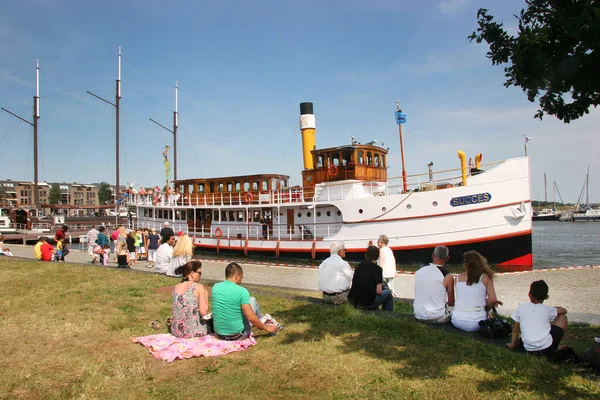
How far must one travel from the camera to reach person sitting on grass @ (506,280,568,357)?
16.1ft

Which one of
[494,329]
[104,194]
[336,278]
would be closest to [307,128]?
[336,278]

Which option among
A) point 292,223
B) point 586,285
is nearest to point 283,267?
point 292,223

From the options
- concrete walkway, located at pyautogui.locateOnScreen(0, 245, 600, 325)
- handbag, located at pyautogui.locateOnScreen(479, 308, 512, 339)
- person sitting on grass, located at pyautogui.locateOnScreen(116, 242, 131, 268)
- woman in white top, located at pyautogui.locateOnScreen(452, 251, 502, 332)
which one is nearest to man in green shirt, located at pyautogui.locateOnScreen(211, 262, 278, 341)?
woman in white top, located at pyautogui.locateOnScreen(452, 251, 502, 332)

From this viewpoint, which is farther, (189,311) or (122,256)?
(122,256)

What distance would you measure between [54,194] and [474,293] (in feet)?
411

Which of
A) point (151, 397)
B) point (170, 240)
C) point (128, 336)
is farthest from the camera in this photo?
point (170, 240)

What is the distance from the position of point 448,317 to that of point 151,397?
166 inches

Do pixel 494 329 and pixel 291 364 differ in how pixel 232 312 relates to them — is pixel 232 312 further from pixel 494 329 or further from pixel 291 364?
pixel 494 329

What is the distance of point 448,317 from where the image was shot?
6305mm

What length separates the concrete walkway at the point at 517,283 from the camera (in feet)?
36.1

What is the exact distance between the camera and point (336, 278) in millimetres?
7688

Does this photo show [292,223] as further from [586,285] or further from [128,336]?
[128,336]

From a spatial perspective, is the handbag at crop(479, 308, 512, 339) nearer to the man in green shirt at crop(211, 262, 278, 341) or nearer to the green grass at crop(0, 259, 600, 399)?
the green grass at crop(0, 259, 600, 399)

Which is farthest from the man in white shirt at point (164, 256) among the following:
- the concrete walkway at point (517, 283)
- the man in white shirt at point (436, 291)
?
the man in white shirt at point (436, 291)
